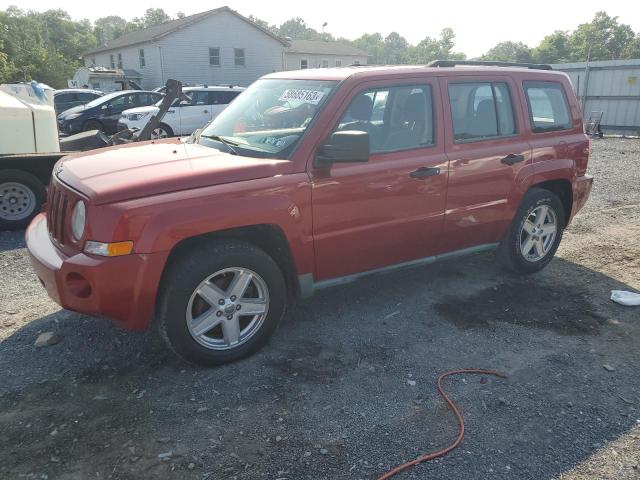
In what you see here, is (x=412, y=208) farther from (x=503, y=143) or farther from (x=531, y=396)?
(x=531, y=396)

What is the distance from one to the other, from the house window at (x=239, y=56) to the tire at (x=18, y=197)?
30.7 metres

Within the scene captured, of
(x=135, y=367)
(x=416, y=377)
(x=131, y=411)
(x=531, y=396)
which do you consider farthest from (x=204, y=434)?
(x=531, y=396)

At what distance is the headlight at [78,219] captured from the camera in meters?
3.07

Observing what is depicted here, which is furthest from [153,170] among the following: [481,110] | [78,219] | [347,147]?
[481,110]

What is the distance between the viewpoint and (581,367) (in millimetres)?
3576

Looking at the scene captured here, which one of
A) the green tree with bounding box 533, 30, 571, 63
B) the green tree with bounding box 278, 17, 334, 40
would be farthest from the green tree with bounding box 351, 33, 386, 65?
the green tree with bounding box 533, 30, 571, 63

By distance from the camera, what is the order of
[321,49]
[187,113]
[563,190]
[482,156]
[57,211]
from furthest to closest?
[321,49]
[187,113]
[563,190]
[482,156]
[57,211]

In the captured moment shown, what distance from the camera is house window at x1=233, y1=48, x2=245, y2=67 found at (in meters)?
34.9

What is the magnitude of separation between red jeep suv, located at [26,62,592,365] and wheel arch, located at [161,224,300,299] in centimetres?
1

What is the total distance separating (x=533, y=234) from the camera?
5.11 meters

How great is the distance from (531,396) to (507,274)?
2.22 metres

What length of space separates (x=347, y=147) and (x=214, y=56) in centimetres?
3370

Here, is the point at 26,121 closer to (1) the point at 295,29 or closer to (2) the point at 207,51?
(2) the point at 207,51

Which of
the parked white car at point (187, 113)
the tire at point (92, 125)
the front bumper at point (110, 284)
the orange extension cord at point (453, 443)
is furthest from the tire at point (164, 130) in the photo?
the orange extension cord at point (453, 443)
